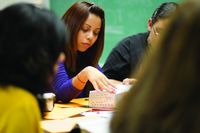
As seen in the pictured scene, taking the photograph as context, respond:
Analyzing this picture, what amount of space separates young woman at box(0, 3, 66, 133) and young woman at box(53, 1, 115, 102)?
0.77m

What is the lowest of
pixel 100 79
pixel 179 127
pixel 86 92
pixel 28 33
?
pixel 86 92

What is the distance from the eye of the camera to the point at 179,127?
23.1 inches

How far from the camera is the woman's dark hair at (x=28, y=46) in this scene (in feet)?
3.16

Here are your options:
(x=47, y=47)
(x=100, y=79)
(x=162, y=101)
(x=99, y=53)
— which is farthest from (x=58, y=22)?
(x=99, y=53)

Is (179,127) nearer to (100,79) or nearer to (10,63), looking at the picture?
(10,63)

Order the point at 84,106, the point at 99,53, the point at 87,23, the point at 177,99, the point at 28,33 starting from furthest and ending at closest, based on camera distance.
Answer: the point at 99,53, the point at 87,23, the point at 84,106, the point at 28,33, the point at 177,99

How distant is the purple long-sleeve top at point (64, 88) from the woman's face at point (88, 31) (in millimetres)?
201

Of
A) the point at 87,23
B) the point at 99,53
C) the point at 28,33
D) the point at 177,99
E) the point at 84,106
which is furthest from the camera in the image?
the point at 99,53

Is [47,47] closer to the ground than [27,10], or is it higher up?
closer to the ground

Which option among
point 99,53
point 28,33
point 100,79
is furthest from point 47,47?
point 99,53

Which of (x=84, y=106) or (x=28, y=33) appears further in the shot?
(x=84, y=106)

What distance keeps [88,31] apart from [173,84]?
4.80 feet

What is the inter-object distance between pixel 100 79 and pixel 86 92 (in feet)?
1.03

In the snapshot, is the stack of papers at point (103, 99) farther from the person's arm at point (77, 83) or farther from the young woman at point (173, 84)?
the young woman at point (173, 84)
